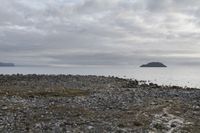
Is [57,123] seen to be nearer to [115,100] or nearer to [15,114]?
[15,114]

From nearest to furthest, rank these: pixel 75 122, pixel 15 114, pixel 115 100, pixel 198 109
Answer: pixel 75 122 → pixel 15 114 → pixel 198 109 → pixel 115 100

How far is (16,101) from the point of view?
112 feet

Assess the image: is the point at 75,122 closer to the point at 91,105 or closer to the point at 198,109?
the point at 91,105

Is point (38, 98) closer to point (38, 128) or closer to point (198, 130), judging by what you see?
point (38, 128)

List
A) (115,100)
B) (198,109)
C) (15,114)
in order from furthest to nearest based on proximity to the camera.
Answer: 1. (115,100)
2. (198,109)
3. (15,114)

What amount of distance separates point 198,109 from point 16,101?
51.2 ft

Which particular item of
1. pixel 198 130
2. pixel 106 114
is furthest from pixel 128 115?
pixel 198 130

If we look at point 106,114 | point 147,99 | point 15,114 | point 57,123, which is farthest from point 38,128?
point 147,99

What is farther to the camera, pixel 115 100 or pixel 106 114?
pixel 115 100

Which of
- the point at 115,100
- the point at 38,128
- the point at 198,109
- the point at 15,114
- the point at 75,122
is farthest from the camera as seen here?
the point at 115,100

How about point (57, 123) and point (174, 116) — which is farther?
point (174, 116)

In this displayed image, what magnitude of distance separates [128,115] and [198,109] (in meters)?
7.17

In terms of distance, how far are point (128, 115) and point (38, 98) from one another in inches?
450

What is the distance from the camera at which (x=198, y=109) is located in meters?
32.6
